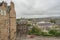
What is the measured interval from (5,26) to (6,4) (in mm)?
2725

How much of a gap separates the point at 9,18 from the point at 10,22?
525 mm

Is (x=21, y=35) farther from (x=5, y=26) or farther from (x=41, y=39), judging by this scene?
(x=5, y=26)

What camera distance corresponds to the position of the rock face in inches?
773

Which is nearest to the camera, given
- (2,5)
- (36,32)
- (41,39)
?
(2,5)


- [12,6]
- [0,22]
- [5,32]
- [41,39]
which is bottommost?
[41,39]

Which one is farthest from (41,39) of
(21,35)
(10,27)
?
(10,27)

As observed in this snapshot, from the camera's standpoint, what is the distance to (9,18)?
66.4 feet

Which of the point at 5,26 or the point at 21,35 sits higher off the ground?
the point at 5,26

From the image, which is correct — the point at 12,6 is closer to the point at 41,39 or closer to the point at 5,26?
the point at 5,26

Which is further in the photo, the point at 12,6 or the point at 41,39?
the point at 41,39

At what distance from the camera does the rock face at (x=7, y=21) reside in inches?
773

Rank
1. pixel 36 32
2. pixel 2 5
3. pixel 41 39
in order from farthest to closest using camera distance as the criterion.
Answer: pixel 36 32, pixel 41 39, pixel 2 5

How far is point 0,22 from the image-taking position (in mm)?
19641

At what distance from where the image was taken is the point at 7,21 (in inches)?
794
